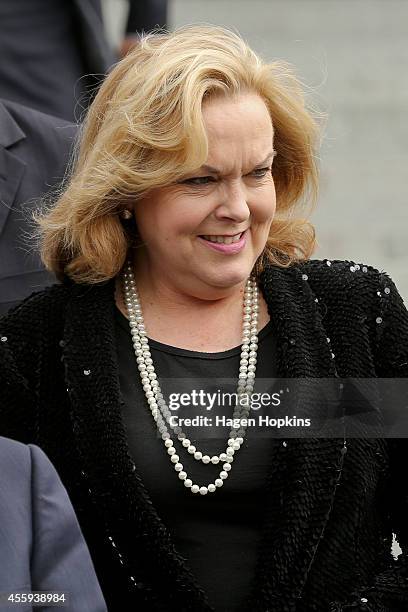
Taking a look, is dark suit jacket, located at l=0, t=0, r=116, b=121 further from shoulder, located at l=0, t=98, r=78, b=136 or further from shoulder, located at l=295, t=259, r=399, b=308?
shoulder, located at l=295, t=259, r=399, b=308

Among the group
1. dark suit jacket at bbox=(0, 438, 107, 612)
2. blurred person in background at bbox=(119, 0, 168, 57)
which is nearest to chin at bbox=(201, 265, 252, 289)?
dark suit jacket at bbox=(0, 438, 107, 612)

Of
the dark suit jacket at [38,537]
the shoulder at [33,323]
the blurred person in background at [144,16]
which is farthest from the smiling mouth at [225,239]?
the blurred person in background at [144,16]

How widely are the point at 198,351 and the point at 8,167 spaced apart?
774 millimetres

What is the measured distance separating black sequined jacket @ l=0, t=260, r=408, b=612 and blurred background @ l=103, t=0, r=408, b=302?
7.65ft

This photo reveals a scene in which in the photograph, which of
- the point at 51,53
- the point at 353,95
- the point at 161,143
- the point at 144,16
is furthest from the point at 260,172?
the point at 353,95

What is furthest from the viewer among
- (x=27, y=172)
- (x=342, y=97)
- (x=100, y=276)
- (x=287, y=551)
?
(x=342, y=97)

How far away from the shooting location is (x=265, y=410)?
9.14ft

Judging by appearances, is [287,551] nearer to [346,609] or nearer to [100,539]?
[346,609]

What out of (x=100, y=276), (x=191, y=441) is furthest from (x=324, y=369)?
(x=100, y=276)

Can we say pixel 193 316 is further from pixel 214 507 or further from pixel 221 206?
pixel 214 507

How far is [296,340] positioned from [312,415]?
144 millimetres

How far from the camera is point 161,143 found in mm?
2719

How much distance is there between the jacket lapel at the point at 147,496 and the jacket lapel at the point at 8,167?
1.87 feet

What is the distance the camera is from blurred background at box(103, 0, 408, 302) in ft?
22.8
